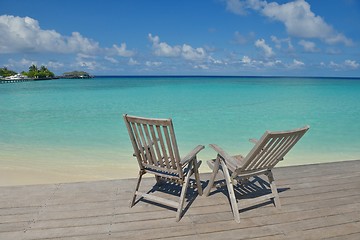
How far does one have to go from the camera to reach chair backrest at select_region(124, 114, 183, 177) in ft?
9.20

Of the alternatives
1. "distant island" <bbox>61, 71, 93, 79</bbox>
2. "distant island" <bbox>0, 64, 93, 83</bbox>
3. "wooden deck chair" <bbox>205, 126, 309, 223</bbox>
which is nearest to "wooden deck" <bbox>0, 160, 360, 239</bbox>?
"wooden deck chair" <bbox>205, 126, 309, 223</bbox>

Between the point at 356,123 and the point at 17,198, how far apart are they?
13475 mm

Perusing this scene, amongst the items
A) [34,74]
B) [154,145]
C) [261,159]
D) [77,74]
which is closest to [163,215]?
[154,145]

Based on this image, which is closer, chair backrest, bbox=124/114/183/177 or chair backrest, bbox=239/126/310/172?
chair backrest, bbox=239/126/310/172

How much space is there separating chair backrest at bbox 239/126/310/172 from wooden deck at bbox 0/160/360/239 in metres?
0.50

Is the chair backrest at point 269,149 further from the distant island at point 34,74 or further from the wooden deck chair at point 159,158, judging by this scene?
the distant island at point 34,74

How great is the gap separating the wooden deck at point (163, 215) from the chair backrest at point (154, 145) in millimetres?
464

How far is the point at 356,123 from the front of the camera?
12.9 meters

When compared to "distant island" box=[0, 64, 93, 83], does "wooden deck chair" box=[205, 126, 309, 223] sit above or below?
above

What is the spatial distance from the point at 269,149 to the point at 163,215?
124 cm

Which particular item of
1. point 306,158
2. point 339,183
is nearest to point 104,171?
point 339,183

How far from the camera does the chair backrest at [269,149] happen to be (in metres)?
2.67

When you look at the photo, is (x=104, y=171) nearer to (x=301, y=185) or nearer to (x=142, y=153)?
(x=142, y=153)

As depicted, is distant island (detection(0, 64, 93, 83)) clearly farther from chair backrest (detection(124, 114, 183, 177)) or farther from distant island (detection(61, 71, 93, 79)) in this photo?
chair backrest (detection(124, 114, 183, 177))
